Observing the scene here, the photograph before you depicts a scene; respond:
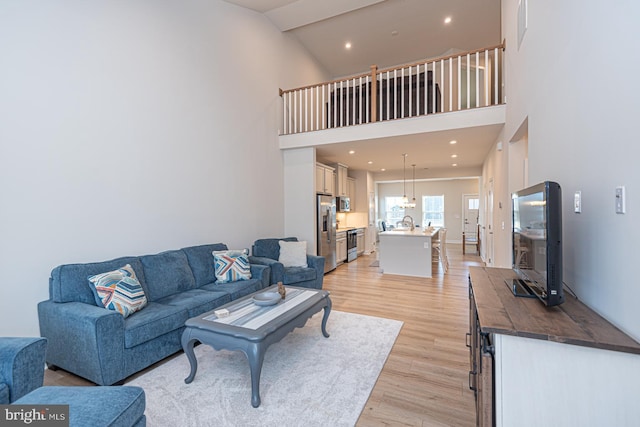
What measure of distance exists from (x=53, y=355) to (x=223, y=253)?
5.91 feet

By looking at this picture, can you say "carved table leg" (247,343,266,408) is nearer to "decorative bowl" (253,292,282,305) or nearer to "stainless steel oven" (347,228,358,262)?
"decorative bowl" (253,292,282,305)

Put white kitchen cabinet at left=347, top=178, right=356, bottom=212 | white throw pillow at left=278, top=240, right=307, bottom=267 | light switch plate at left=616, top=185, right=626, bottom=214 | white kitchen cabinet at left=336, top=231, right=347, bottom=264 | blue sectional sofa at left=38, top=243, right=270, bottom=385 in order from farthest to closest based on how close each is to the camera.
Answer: white kitchen cabinet at left=347, top=178, right=356, bottom=212 < white kitchen cabinet at left=336, top=231, right=347, bottom=264 < white throw pillow at left=278, top=240, right=307, bottom=267 < blue sectional sofa at left=38, top=243, right=270, bottom=385 < light switch plate at left=616, top=185, right=626, bottom=214

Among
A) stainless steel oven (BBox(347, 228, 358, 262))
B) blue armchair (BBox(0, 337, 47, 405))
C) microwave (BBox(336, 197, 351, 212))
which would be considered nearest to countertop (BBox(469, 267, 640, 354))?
blue armchair (BBox(0, 337, 47, 405))

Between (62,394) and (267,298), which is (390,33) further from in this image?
(62,394)

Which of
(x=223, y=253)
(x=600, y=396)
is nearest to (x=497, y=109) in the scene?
(x=600, y=396)

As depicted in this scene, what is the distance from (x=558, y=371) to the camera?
1156 millimetres

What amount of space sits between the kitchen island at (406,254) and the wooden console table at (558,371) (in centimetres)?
446

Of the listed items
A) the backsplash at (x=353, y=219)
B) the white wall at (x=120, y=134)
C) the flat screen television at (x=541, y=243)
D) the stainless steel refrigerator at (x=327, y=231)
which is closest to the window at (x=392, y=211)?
the backsplash at (x=353, y=219)

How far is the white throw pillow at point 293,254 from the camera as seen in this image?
4559 millimetres

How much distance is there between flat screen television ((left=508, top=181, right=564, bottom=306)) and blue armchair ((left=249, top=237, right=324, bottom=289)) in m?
2.92

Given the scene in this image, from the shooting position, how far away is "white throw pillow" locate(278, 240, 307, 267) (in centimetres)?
456

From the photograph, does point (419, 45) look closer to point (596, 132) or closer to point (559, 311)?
point (596, 132)

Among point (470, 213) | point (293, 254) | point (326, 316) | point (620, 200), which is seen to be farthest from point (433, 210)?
point (620, 200)

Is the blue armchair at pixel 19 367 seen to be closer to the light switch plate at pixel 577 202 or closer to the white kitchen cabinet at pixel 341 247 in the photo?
the light switch plate at pixel 577 202
